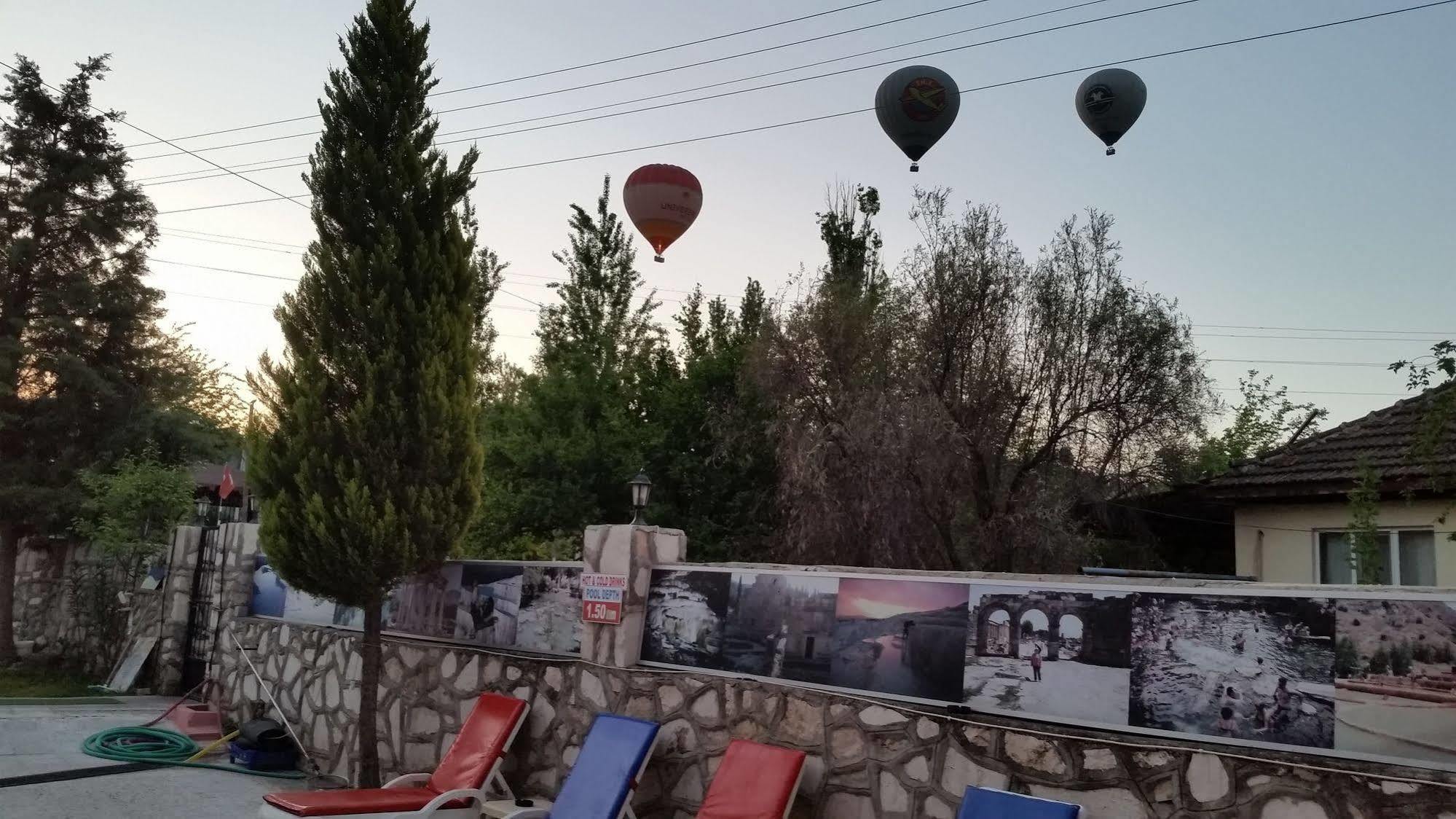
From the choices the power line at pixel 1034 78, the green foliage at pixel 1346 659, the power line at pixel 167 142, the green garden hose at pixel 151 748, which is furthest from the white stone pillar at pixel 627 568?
the power line at pixel 167 142

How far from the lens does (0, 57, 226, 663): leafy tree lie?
60.1 feet

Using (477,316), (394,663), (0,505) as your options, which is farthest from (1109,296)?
(0,505)

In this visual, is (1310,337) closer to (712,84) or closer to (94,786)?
(712,84)

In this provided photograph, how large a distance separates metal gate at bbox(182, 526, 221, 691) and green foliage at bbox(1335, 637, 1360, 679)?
42.8 feet

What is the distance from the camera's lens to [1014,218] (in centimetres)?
1878

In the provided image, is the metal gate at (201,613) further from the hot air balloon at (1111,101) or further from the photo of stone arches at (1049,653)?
the hot air balloon at (1111,101)

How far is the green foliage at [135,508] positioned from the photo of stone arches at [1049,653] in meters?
14.8

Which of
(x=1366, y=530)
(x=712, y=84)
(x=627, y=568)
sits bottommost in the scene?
(x=627, y=568)

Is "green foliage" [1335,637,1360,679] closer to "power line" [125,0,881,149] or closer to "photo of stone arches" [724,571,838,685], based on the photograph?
"photo of stone arches" [724,571,838,685]

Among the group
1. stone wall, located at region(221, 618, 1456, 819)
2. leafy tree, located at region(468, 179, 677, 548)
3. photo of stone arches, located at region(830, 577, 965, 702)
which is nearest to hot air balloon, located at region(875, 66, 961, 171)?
photo of stone arches, located at region(830, 577, 965, 702)

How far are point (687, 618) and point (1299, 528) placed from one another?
9752 mm

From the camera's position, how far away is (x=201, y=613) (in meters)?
14.0

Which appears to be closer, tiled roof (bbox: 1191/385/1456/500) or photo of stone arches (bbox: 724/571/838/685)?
photo of stone arches (bbox: 724/571/838/685)

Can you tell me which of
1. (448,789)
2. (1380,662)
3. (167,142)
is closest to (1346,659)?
(1380,662)
